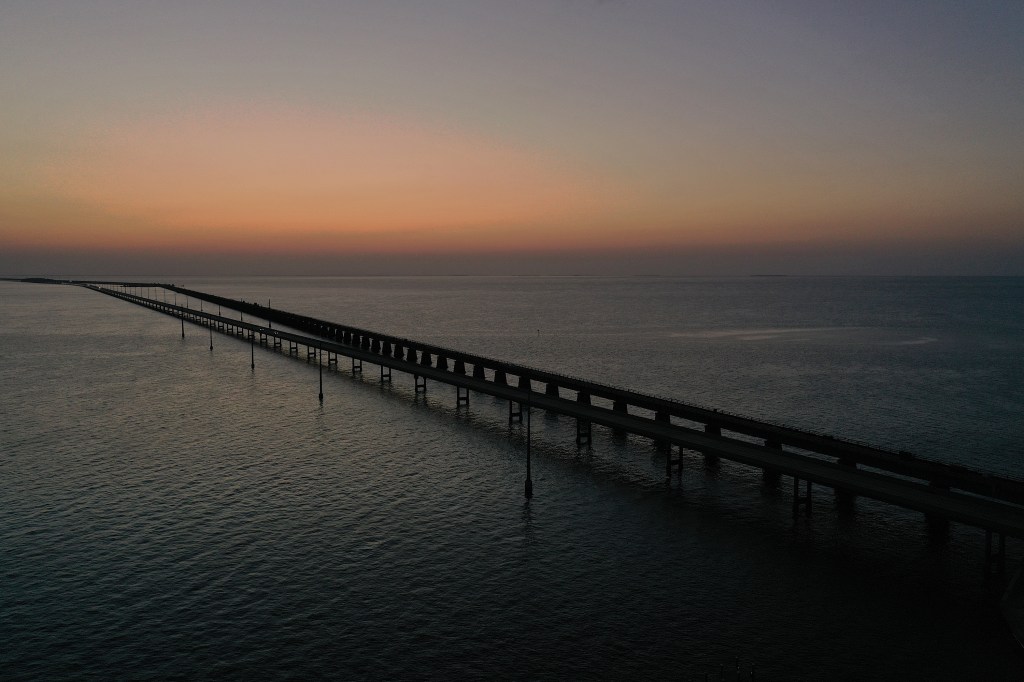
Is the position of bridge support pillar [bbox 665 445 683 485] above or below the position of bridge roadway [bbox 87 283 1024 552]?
below

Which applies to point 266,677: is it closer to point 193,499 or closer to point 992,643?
point 193,499

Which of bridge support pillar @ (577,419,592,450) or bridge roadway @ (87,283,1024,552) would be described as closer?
bridge roadway @ (87,283,1024,552)

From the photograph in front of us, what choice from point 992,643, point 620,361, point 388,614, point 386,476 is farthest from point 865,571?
point 620,361

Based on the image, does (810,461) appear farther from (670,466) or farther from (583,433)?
(583,433)

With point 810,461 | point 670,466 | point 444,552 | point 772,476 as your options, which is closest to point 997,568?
point 810,461

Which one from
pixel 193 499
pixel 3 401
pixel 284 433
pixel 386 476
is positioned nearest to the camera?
pixel 193 499

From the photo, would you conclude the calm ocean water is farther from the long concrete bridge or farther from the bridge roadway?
the bridge roadway

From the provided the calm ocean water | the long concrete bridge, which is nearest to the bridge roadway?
the long concrete bridge
